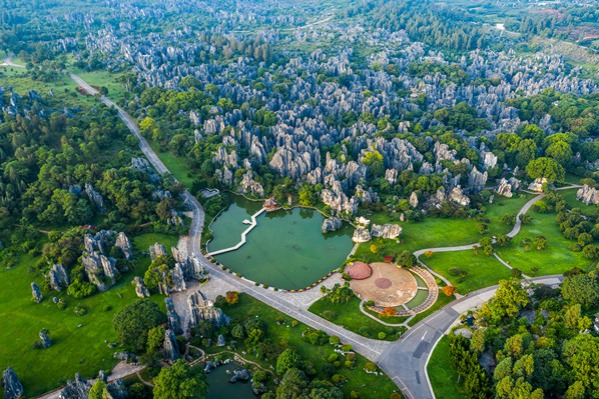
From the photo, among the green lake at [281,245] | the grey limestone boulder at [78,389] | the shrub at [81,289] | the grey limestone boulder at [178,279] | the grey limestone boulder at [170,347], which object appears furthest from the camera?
the green lake at [281,245]

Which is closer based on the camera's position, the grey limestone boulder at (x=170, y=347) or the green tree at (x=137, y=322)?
the grey limestone boulder at (x=170, y=347)

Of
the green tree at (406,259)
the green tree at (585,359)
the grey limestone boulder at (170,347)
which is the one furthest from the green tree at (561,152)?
the grey limestone boulder at (170,347)

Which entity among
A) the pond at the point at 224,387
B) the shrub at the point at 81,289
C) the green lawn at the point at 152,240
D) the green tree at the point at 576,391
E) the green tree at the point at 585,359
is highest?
the green tree at the point at 585,359

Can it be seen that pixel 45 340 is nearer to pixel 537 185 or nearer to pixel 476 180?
pixel 476 180

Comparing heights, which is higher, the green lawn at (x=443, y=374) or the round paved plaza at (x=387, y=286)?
the green lawn at (x=443, y=374)

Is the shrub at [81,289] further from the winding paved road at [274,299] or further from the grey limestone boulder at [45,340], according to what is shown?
the winding paved road at [274,299]

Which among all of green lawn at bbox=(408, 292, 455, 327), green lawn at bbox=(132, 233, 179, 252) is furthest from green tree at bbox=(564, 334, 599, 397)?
green lawn at bbox=(132, 233, 179, 252)

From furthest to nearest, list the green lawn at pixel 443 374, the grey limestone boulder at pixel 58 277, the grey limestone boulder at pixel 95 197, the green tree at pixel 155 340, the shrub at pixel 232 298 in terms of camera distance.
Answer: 1. the grey limestone boulder at pixel 95 197
2. the grey limestone boulder at pixel 58 277
3. the shrub at pixel 232 298
4. the green tree at pixel 155 340
5. the green lawn at pixel 443 374
